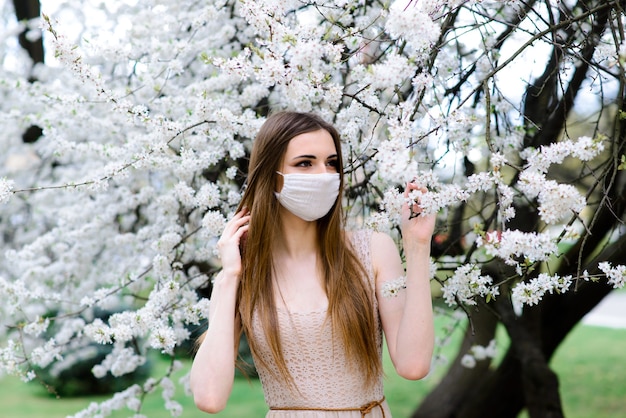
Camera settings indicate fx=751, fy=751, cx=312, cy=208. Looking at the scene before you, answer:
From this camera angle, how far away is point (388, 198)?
6.10 feet

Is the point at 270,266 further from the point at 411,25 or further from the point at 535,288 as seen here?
the point at 411,25

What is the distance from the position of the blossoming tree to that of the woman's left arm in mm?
72

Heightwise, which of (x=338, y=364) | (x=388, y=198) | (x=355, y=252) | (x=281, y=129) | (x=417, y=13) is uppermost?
(x=417, y=13)

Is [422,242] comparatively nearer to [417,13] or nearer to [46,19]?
[417,13]

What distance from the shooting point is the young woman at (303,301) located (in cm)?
209

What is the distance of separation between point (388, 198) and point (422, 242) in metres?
0.15

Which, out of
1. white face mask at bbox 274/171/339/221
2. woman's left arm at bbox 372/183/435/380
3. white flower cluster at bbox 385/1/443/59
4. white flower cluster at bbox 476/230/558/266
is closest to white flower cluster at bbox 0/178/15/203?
white face mask at bbox 274/171/339/221

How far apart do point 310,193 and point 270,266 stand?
0.29 m

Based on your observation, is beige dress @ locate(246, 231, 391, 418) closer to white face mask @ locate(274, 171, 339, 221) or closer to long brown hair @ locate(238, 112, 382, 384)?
long brown hair @ locate(238, 112, 382, 384)

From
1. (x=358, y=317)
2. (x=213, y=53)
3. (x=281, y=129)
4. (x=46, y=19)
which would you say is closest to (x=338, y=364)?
(x=358, y=317)

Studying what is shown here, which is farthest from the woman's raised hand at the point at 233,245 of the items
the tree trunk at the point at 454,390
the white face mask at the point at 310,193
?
the tree trunk at the point at 454,390

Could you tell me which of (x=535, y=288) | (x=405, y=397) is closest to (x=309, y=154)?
(x=535, y=288)

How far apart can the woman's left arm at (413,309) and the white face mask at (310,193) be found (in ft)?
0.86

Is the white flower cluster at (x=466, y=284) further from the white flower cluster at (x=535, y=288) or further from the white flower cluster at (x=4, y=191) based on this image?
the white flower cluster at (x=4, y=191)
